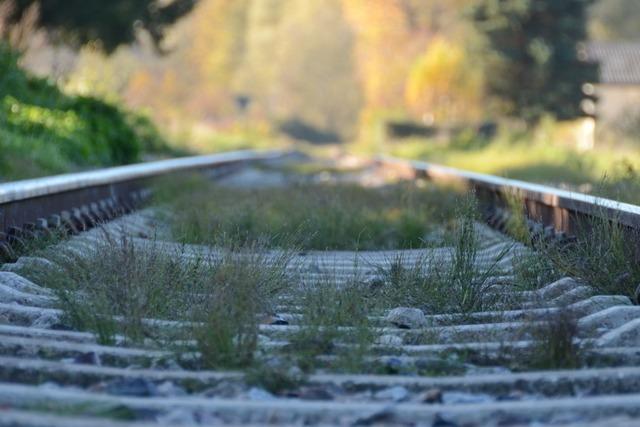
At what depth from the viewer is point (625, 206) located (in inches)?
266

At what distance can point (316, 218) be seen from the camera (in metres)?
9.45

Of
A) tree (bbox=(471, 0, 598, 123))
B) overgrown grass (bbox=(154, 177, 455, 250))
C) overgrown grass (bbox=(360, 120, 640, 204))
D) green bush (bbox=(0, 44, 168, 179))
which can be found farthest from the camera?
tree (bbox=(471, 0, 598, 123))

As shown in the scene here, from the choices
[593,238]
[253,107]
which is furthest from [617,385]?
[253,107]

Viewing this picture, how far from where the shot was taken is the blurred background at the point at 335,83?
18719 mm

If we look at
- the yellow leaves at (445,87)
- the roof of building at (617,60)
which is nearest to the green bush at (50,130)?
the yellow leaves at (445,87)

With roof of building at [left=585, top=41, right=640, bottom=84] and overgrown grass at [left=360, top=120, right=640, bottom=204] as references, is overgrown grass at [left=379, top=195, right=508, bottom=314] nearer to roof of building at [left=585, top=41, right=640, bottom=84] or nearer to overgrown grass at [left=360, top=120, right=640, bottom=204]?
overgrown grass at [left=360, top=120, right=640, bottom=204]

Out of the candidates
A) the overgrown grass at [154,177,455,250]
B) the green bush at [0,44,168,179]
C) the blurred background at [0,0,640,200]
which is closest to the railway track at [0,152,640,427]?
the overgrown grass at [154,177,455,250]

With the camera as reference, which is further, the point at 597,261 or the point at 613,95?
the point at 613,95

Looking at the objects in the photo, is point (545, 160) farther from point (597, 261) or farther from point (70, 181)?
point (597, 261)

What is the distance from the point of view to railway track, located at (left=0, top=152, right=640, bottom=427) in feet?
12.0

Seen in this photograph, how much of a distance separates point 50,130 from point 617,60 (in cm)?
4664

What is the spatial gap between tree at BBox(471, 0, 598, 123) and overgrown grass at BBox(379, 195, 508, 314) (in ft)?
108

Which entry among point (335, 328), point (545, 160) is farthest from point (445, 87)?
point (335, 328)

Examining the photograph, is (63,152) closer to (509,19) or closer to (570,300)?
(570,300)
